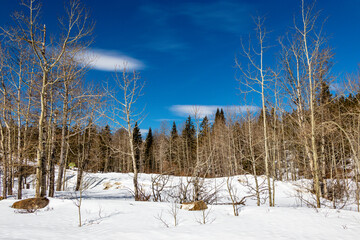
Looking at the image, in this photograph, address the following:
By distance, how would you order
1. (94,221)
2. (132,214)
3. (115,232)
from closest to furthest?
(115,232)
(94,221)
(132,214)

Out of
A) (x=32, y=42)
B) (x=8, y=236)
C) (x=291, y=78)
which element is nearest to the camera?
(x=8, y=236)

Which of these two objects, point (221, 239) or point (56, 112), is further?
point (56, 112)

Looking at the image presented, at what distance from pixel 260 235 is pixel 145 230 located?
285 cm

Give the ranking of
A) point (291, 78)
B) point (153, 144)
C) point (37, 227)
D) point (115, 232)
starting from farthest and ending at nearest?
point (153, 144) < point (291, 78) < point (37, 227) < point (115, 232)

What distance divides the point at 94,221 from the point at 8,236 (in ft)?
7.17

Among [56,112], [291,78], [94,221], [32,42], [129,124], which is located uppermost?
[32,42]

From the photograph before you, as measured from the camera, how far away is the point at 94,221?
6.62m

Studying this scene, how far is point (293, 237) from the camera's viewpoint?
507 cm

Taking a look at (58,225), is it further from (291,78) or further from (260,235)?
(291,78)

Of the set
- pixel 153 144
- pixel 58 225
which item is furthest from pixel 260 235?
pixel 153 144

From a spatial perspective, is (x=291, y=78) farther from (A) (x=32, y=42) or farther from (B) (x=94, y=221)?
(A) (x=32, y=42)

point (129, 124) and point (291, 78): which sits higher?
point (291, 78)

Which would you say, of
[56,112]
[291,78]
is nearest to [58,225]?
[56,112]

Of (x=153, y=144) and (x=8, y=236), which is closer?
(x=8, y=236)
